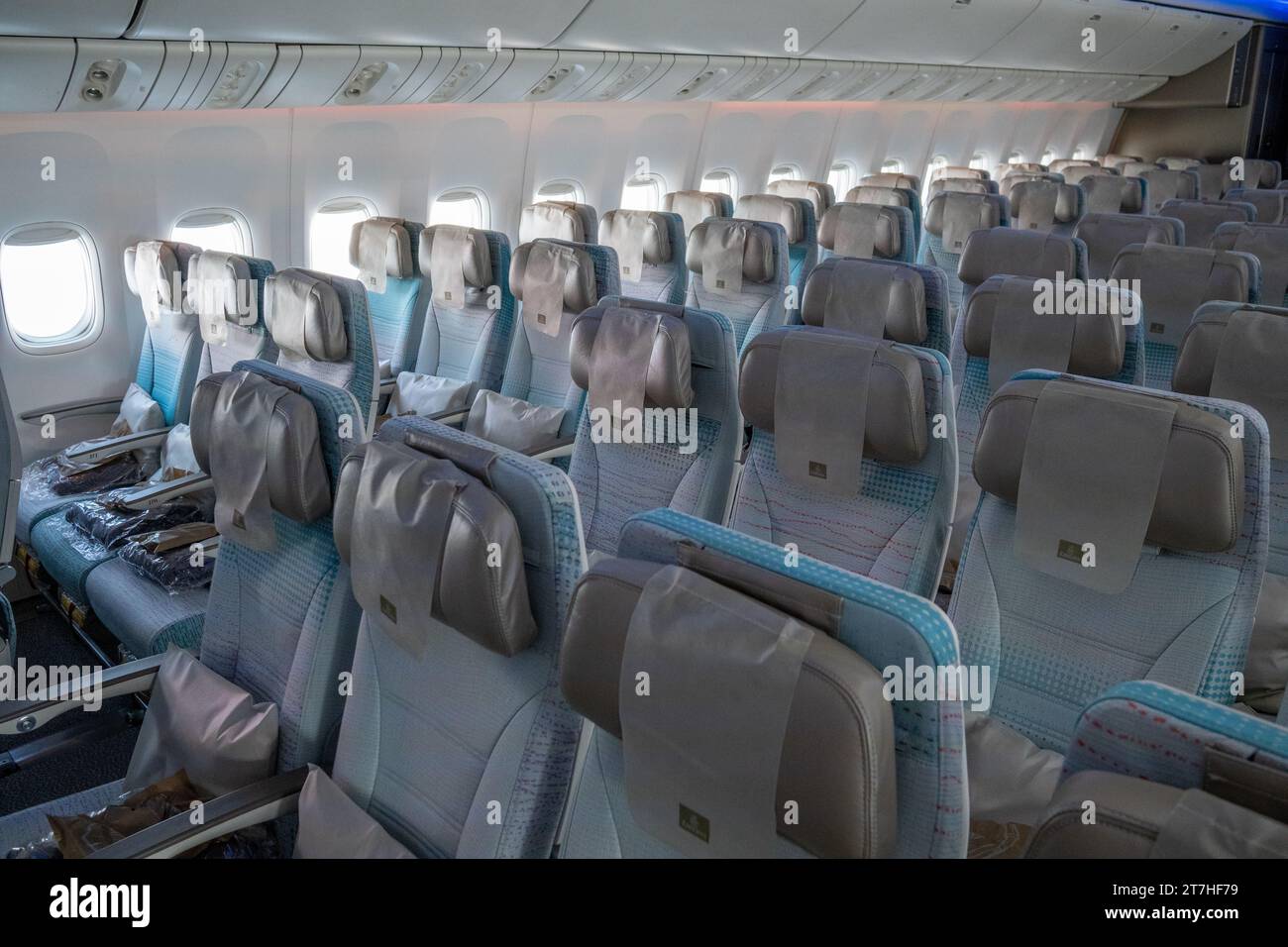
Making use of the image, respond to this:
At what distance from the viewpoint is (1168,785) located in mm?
1017

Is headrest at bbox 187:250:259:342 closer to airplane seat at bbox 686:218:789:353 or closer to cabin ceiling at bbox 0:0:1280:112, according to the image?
cabin ceiling at bbox 0:0:1280:112

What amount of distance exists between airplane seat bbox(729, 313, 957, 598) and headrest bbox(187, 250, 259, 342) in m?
2.55

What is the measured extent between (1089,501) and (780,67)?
6.64 m

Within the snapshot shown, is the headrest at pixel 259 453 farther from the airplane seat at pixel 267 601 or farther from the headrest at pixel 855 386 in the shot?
the headrest at pixel 855 386

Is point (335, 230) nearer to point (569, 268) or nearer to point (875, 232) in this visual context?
point (569, 268)

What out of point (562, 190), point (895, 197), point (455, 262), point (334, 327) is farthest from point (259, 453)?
point (562, 190)

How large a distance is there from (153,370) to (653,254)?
2.71 meters

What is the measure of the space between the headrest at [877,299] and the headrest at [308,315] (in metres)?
1.87

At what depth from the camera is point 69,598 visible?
363cm

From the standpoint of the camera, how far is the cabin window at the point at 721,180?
9664mm

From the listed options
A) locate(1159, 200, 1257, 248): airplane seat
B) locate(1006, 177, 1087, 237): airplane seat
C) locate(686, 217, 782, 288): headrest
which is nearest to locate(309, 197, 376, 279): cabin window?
locate(686, 217, 782, 288): headrest

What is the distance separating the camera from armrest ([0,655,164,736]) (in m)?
2.23

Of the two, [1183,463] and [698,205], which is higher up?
[698,205]
